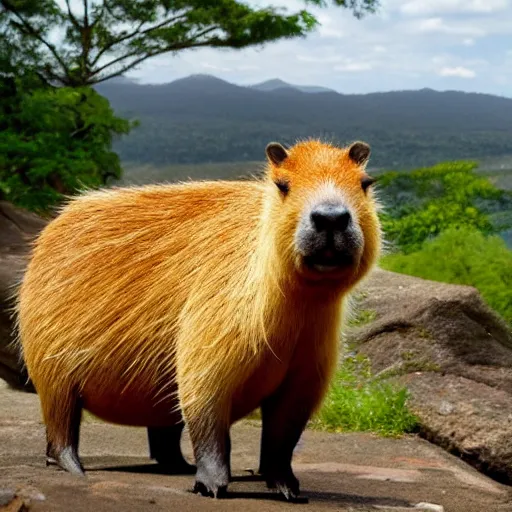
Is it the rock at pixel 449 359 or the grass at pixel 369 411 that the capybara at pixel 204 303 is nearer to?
the grass at pixel 369 411

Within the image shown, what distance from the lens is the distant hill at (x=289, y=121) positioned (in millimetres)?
21938

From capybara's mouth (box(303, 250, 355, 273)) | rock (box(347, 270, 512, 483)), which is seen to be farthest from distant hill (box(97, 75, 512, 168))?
capybara's mouth (box(303, 250, 355, 273))

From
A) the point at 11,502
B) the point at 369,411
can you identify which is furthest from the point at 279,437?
the point at 369,411

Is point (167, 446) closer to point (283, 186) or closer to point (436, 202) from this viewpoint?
point (283, 186)

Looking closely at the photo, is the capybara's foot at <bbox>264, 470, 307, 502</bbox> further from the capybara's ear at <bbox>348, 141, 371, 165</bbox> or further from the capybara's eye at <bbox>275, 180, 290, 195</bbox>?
the capybara's ear at <bbox>348, 141, 371, 165</bbox>

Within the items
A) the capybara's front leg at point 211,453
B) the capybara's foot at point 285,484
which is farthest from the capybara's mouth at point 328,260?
the capybara's foot at point 285,484

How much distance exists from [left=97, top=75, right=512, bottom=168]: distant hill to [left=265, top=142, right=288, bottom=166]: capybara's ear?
15.3 metres

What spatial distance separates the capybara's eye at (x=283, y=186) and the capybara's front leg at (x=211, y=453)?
112cm

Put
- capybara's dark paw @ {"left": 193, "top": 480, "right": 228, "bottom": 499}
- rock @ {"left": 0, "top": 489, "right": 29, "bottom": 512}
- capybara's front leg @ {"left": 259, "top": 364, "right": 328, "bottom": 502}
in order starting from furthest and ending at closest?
capybara's front leg @ {"left": 259, "top": 364, "right": 328, "bottom": 502}
capybara's dark paw @ {"left": 193, "top": 480, "right": 228, "bottom": 499}
rock @ {"left": 0, "top": 489, "right": 29, "bottom": 512}

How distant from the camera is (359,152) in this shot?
4.36 m

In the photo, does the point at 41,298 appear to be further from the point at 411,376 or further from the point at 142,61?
the point at 142,61

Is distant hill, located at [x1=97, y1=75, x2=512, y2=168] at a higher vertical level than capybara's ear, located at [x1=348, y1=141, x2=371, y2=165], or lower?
lower

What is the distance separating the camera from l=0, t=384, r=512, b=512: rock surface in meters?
3.79

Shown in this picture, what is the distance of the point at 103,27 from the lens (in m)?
19.1
